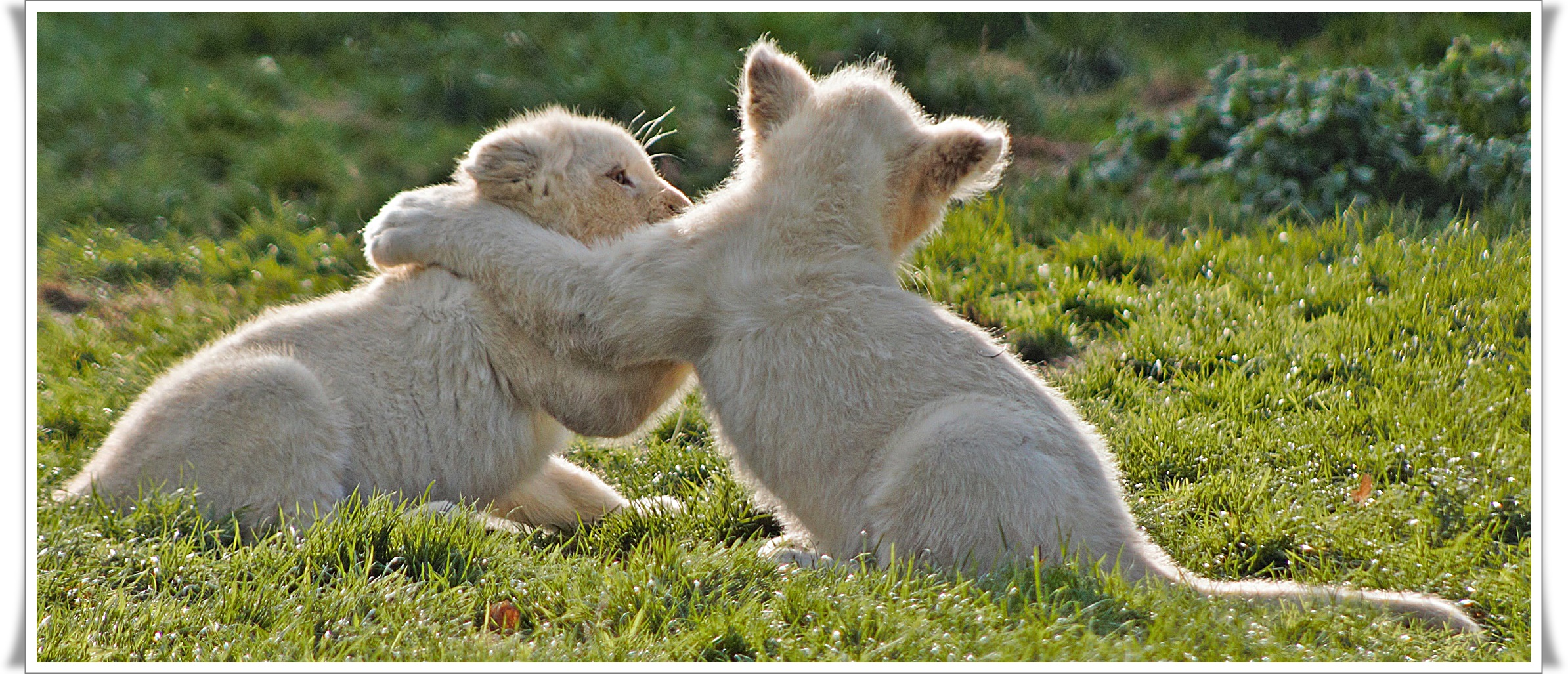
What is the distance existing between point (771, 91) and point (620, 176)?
0.83m

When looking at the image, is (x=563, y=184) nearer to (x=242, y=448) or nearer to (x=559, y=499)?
(x=559, y=499)

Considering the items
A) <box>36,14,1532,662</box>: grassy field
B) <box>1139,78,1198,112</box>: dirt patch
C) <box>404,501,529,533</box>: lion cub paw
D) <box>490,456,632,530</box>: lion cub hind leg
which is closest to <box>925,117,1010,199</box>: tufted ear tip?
<box>36,14,1532,662</box>: grassy field

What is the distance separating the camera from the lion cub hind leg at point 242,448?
15.3 ft

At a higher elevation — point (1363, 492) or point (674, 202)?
point (674, 202)

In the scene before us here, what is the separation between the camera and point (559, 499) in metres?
5.50

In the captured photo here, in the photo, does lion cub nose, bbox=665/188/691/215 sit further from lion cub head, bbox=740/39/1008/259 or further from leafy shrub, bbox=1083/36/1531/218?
leafy shrub, bbox=1083/36/1531/218

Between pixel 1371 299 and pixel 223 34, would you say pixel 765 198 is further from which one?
pixel 223 34

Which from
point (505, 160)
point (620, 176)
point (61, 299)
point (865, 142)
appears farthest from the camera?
point (61, 299)

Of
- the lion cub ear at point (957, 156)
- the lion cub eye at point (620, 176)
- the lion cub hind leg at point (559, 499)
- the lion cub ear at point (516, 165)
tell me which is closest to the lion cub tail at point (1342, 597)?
the lion cub ear at point (957, 156)

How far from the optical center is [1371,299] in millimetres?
6520

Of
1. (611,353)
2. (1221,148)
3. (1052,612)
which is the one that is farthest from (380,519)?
(1221,148)

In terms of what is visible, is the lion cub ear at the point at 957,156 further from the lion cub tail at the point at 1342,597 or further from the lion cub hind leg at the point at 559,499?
the lion cub hind leg at the point at 559,499

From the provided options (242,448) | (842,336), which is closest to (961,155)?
(842,336)

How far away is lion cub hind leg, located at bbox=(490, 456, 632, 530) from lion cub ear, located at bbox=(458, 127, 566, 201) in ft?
3.69
